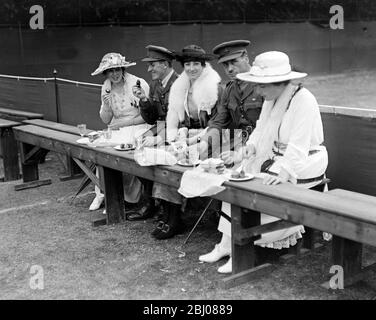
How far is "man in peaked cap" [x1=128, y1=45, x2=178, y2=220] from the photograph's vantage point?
514 centimetres

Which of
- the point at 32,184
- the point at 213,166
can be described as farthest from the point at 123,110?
the point at 213,166

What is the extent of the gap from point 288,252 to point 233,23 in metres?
9.33

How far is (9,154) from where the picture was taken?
6.72m

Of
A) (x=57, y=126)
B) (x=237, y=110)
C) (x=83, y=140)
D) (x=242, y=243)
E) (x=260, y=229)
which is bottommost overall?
(x=242, y=243)

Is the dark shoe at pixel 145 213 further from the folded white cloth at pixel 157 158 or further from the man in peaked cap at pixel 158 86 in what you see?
the folded white cloth at pixel 157 158

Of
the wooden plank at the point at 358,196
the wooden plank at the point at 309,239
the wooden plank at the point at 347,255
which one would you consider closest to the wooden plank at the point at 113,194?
the wooden plank at the point at 309,239

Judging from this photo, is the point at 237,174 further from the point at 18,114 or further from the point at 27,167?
the point at 18,114

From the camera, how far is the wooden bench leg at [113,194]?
4.96 metres

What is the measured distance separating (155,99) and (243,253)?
2.09m

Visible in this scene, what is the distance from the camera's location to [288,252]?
411 cm

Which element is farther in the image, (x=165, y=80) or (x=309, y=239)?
(x=165, y=80)

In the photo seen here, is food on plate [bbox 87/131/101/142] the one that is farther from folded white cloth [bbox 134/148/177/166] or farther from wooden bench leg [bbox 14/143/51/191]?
wooden bench leg [bbox 14/143/51/191]

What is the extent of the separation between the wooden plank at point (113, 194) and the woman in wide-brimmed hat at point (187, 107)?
1.63 ft
